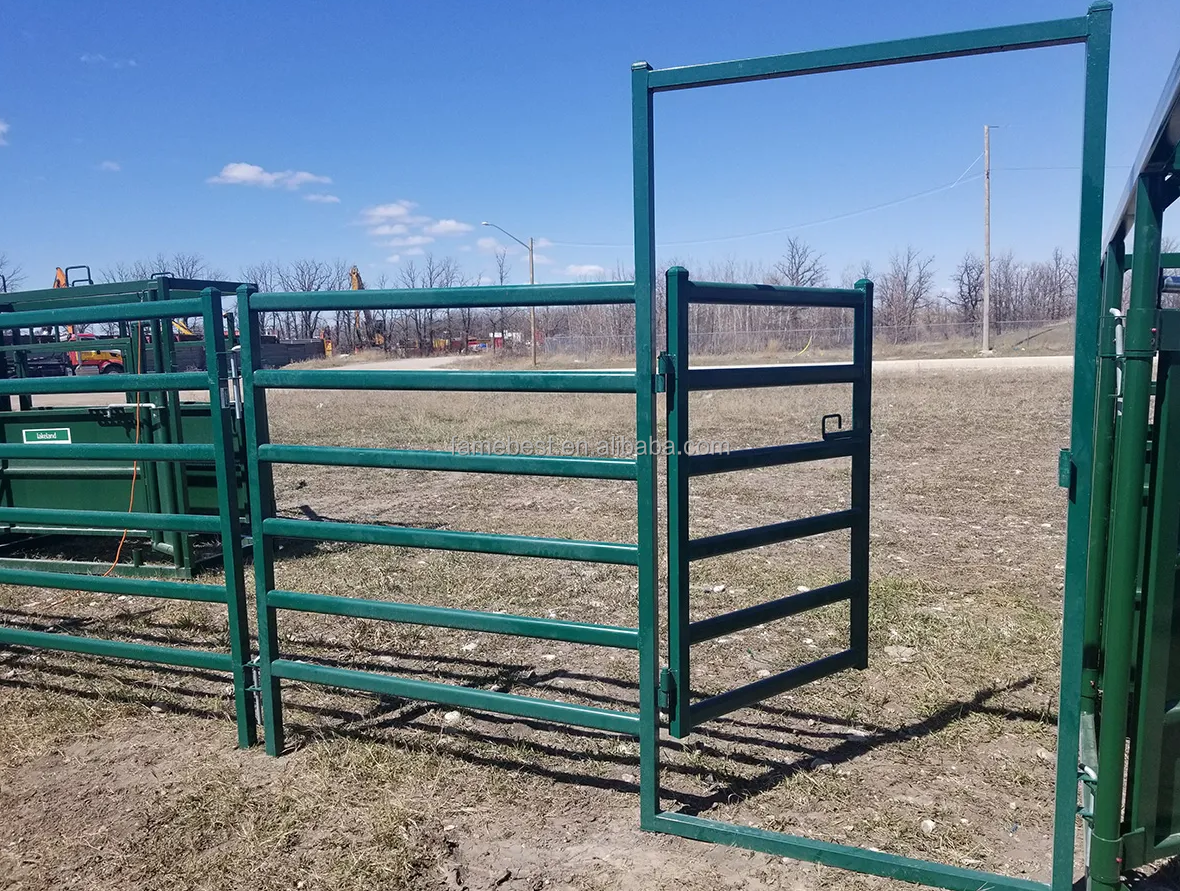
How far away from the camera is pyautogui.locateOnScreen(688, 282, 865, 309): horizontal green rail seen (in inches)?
118

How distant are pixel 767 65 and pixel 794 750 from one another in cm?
259

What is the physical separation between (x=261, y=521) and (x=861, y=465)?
105 inches

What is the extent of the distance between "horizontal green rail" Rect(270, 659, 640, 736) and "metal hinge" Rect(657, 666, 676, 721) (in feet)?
0.47

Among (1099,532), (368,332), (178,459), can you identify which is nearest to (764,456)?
(1099,532)

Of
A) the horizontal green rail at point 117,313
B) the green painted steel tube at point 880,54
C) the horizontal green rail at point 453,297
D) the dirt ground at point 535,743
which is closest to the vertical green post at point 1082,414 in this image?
the green painted steel tube at point 880,54

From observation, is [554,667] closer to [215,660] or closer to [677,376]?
[215,660]

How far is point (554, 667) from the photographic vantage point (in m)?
4.30

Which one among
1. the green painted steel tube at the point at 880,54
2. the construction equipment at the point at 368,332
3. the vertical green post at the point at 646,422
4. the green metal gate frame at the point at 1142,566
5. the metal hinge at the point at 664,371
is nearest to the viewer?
the green metal gate frame at the point at 1142,566

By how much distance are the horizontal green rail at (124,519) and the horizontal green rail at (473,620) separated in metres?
0.45

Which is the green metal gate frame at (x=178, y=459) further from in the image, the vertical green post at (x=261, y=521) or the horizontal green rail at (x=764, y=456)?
the horizontal green rail at (x=764, y=456)

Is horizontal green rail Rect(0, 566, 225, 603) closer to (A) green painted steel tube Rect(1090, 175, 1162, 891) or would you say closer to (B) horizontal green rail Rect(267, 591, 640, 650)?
(B) horizontal green rail Rect(267, 591, 640, 650)

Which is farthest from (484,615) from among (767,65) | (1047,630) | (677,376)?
(1047,630)

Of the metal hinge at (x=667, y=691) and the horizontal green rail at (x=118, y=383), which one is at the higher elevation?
the horizontal green rail at (x=118, y=383)

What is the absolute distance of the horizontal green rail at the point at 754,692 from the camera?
2.99m
